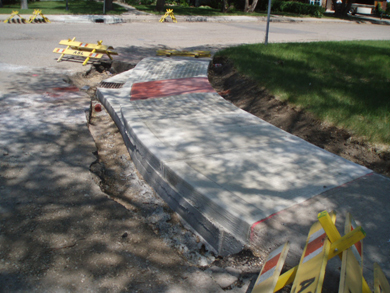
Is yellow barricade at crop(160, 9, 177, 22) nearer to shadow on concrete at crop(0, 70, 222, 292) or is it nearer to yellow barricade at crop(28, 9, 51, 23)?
yellow barricade at crop(28, 9, 51, 23)

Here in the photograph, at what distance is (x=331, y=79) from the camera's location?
21.8 feet

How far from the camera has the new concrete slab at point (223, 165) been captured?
10.1 ft

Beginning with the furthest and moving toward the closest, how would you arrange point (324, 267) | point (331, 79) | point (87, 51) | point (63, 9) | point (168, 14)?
point (63, 9), point (168, 14), point (87, 51), point (331, 79), point (324, 267)

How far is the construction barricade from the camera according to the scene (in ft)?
6.44

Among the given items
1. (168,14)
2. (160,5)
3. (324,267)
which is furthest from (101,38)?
(324,267)

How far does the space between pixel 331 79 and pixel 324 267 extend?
5372mm

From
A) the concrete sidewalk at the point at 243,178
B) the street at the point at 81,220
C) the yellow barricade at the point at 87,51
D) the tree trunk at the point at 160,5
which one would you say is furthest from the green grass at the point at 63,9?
the concrete sidewalk at the point at 243,178

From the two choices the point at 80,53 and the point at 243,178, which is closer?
the point at 243,178

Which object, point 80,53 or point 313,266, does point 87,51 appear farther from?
point 313,266

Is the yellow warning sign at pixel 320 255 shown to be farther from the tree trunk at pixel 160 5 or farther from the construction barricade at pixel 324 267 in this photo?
the tree trunk at pixel 160 5

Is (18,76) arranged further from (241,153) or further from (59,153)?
(241,153)

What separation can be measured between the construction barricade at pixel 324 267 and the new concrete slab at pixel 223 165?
0.54 m

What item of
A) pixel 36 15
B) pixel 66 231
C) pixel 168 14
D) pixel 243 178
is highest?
pixel 168 14

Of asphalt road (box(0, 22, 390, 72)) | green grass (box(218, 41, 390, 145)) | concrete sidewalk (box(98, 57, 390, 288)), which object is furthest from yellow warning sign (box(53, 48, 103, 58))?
concrete sidewalk (box(98, 57, 390, 288))
